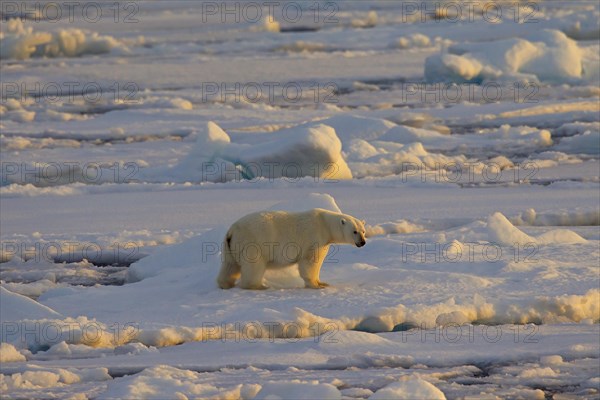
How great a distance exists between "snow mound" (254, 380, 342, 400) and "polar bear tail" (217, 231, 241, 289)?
177cm

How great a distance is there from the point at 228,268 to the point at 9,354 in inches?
52.5

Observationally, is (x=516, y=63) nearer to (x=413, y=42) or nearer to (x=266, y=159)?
(x=413, y=42)

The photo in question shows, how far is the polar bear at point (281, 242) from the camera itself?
6016mm

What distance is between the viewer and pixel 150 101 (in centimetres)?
1543

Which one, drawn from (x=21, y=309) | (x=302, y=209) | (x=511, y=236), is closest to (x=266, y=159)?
(x=302, y=209)

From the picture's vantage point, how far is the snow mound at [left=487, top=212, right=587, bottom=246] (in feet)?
23.3

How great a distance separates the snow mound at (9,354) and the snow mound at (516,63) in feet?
37.7

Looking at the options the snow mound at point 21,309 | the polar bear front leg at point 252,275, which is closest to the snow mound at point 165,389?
the snow mound at point 21,309

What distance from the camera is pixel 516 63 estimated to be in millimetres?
16391
